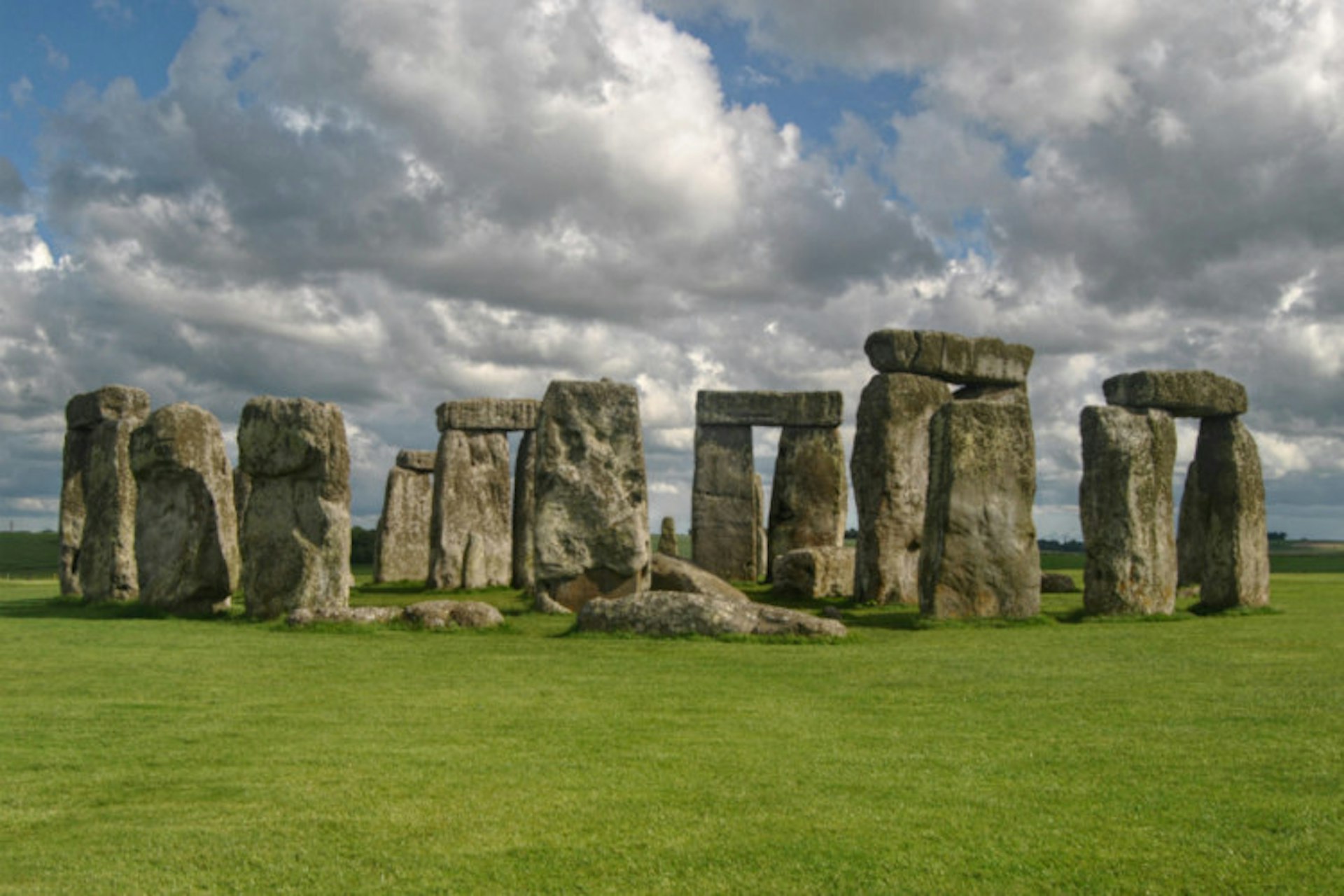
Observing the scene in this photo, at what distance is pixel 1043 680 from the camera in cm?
896

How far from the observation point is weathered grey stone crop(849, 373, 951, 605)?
693 inches

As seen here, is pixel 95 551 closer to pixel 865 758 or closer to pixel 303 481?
pixel 303 481

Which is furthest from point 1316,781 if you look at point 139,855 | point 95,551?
point 95,551

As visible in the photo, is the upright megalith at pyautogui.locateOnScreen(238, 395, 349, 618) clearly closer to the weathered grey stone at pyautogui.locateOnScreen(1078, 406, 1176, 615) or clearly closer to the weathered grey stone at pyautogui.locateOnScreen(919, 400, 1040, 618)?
the weathered grey stone at pyautogui.locateOnScreen(919, 400, 1040, 618)

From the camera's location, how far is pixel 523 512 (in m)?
22.2

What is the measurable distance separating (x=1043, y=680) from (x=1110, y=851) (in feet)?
14.7

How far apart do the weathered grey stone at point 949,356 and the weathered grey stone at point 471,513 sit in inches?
342

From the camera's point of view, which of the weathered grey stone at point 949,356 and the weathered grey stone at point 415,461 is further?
the weathered grey stone at point 415,461

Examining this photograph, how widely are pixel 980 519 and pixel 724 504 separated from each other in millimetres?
10638

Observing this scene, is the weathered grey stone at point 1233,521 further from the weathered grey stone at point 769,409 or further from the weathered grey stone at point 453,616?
the weathered grey stone at point 453,616

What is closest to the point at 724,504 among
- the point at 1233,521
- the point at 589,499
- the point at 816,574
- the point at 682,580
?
the point at 816,574

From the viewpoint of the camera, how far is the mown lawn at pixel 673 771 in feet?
14.9

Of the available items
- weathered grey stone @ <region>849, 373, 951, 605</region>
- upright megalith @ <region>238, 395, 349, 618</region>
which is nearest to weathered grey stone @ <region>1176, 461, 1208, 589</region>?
weathered grey stone @ <region>849, 373, 951, 605</region>

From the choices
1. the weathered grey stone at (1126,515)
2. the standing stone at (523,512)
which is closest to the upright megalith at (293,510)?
the standing stone at (523,512)
